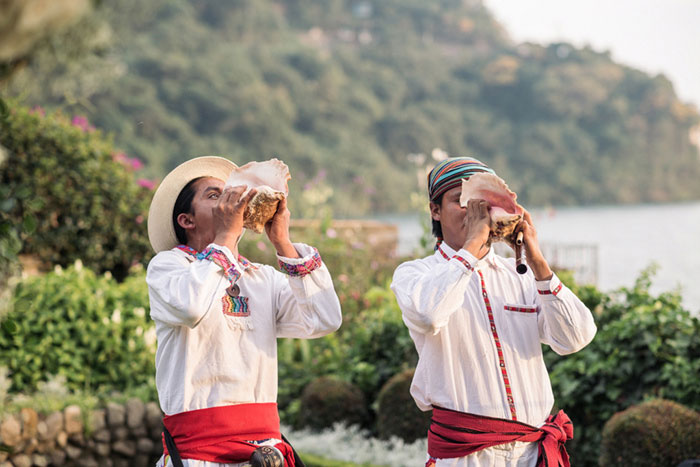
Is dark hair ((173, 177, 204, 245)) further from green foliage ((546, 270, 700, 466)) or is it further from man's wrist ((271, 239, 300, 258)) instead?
green foliage ((546, 270, 700, 466))

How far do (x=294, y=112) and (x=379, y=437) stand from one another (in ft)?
97.0

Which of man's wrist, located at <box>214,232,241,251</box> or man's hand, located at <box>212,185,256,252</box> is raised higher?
man's hand, located at <box>212,185,256,252</box>

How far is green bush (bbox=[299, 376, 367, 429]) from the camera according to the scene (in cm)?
542

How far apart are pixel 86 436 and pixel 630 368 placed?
3623 mm

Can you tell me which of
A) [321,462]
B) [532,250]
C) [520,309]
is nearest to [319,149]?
[321,462]

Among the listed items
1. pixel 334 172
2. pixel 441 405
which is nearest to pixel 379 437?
pixel 441 405

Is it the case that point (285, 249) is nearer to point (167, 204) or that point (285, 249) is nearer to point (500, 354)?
point (167, 204)

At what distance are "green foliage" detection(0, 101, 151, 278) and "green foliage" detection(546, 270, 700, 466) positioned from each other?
536cm

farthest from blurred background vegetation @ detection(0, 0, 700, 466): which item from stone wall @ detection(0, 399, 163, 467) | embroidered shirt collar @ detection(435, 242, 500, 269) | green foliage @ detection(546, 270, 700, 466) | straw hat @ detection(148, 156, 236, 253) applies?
embroidered shirt collar @ detection(435, 242, 500, 269)

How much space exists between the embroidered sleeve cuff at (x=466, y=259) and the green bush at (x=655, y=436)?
2115mm

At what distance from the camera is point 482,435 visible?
221 centimetres

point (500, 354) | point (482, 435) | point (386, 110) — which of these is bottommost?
point (482, 435)

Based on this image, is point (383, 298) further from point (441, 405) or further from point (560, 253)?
point (560, 253)

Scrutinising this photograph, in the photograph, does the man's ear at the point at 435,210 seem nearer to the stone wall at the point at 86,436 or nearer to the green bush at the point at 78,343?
the stone wall at the point at 86,436
